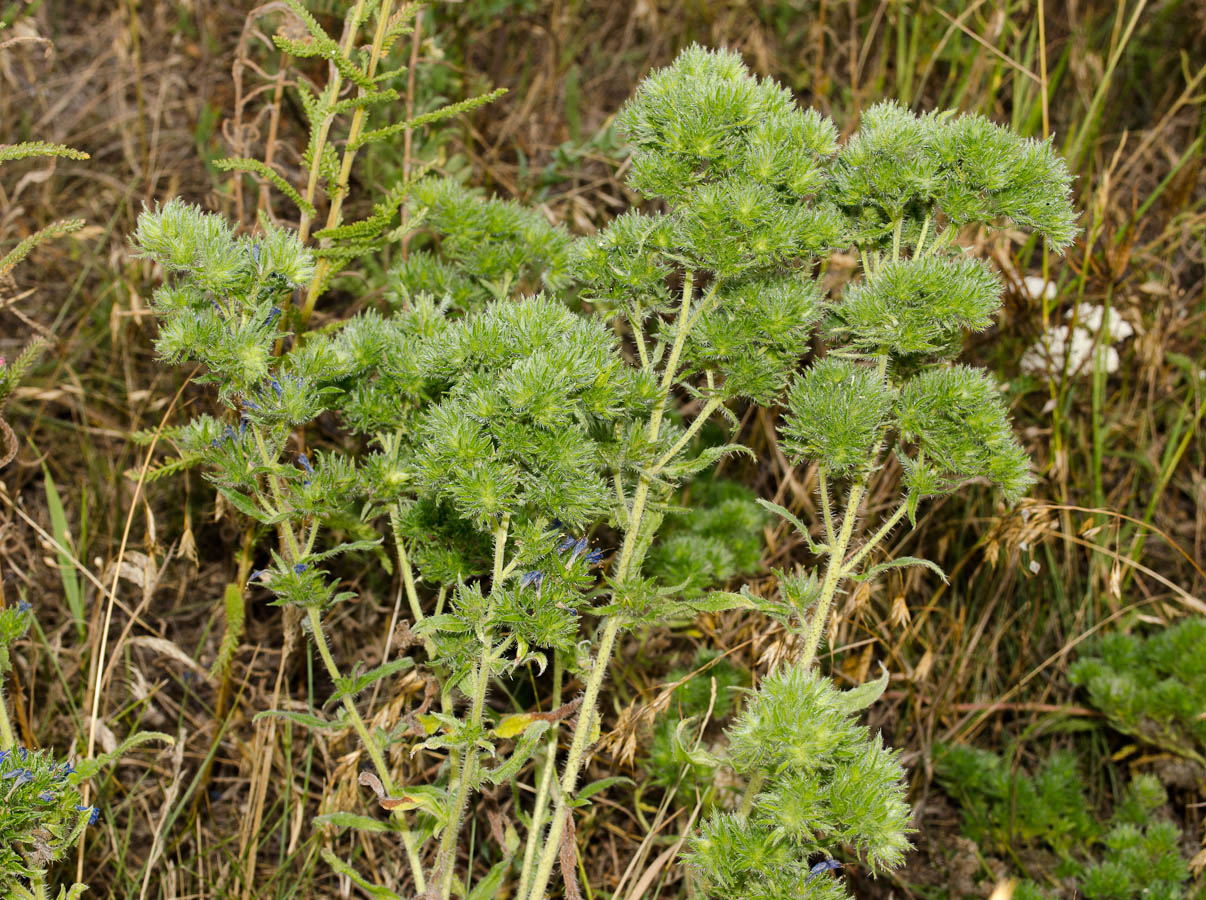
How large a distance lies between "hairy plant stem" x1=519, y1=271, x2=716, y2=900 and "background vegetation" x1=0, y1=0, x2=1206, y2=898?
0.81 feet

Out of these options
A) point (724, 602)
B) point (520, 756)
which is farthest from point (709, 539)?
point (520, 756)

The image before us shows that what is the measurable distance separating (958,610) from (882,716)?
57cm

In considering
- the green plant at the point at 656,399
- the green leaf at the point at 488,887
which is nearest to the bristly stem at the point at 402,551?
the green plant at the point at 656,399

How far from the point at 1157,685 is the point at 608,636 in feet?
7.27

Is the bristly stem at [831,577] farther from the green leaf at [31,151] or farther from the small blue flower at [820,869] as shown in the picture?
the green leaf at [31,151]

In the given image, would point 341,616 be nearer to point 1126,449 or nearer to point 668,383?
point 668,383

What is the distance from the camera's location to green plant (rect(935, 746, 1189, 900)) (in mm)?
3459

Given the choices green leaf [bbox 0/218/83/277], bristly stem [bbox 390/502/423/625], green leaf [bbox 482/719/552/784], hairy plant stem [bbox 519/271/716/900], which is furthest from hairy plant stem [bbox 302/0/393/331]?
green leaf [bbox 482/719/552/784]

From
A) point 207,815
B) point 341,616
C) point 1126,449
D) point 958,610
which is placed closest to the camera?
point 207,815

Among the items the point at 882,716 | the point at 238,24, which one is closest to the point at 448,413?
the point at 882,716

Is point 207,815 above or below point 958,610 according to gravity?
below

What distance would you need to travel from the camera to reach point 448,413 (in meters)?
2.19

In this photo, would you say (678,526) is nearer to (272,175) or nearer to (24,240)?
(272,175)

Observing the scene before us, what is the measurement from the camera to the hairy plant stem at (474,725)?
2295mm
